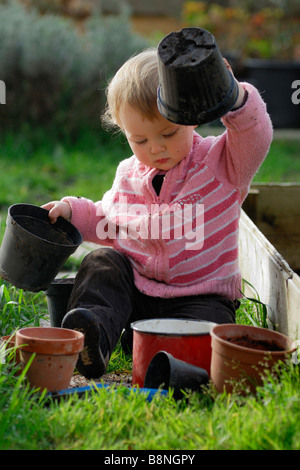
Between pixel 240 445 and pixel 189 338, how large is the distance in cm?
60

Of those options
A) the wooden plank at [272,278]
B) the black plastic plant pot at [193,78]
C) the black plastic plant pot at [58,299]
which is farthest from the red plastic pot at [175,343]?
the black plastic plant pot at [193,78]

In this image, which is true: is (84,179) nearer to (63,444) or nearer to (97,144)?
(97,144)

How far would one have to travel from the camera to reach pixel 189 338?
7.86 feet

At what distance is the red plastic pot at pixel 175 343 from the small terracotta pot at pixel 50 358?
229 mm

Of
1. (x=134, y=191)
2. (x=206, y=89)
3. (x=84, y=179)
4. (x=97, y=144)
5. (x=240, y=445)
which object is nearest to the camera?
(x=240, y=445)

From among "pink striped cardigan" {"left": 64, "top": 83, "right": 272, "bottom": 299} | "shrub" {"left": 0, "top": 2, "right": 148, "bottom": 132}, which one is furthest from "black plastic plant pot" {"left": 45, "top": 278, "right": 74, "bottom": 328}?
"shrub" {"left": 0, "top": 2, "right": 148, "bottom": 132}

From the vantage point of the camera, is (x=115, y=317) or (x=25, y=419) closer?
(x=25, y=419)

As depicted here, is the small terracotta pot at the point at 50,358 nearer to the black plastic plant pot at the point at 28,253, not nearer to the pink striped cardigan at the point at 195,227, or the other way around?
the black plastic plant pot at the point at 28,253

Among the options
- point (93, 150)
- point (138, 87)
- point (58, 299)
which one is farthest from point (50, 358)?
point (93, 150)

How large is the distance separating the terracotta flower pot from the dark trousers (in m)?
0.45

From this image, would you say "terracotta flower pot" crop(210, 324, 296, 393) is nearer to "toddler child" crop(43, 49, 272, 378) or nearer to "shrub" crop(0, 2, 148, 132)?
"toddler child" crop(43, 49, 272, 378)

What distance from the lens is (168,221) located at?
2896mm

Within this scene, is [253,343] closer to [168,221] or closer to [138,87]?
[168,221]
